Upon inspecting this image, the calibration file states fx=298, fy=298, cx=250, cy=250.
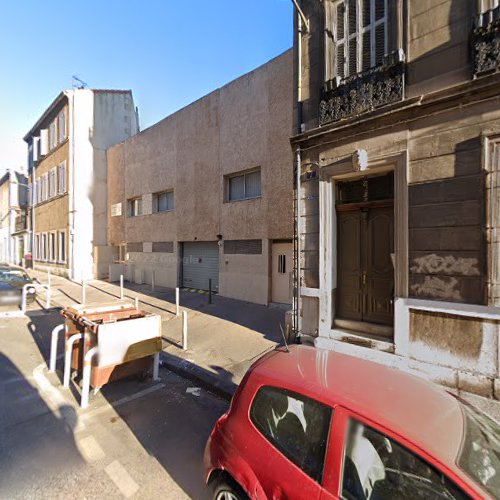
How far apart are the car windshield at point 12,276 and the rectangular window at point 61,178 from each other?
851 cm

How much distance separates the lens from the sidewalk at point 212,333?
5.23 metres

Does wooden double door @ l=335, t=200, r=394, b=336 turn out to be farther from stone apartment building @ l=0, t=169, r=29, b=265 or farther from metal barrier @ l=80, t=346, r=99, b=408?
stone apartment building @ l=0, t=169, r=29, b=265

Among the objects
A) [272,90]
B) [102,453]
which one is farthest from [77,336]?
[272,90]

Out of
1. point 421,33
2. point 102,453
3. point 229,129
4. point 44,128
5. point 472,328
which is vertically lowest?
point 102,453

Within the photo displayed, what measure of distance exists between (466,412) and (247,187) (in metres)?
9.61

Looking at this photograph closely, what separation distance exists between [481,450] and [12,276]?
47.1ft

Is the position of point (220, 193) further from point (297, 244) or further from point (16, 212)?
point (16, 212)

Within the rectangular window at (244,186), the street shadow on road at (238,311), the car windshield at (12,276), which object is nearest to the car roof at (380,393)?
the street shadow on road at (238,311)

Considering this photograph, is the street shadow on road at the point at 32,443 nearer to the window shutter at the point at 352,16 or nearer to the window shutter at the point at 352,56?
the window shutter at the point at 352,56

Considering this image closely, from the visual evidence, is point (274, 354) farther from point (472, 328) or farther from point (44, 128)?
point (44, 128)

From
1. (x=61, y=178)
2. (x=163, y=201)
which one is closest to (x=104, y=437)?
(x=163, y=201)

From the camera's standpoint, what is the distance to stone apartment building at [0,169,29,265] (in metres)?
29.0

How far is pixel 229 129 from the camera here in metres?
→ 11.2

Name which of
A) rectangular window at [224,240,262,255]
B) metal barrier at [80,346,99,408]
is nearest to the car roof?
metal barrier at [80,346,99,408]
